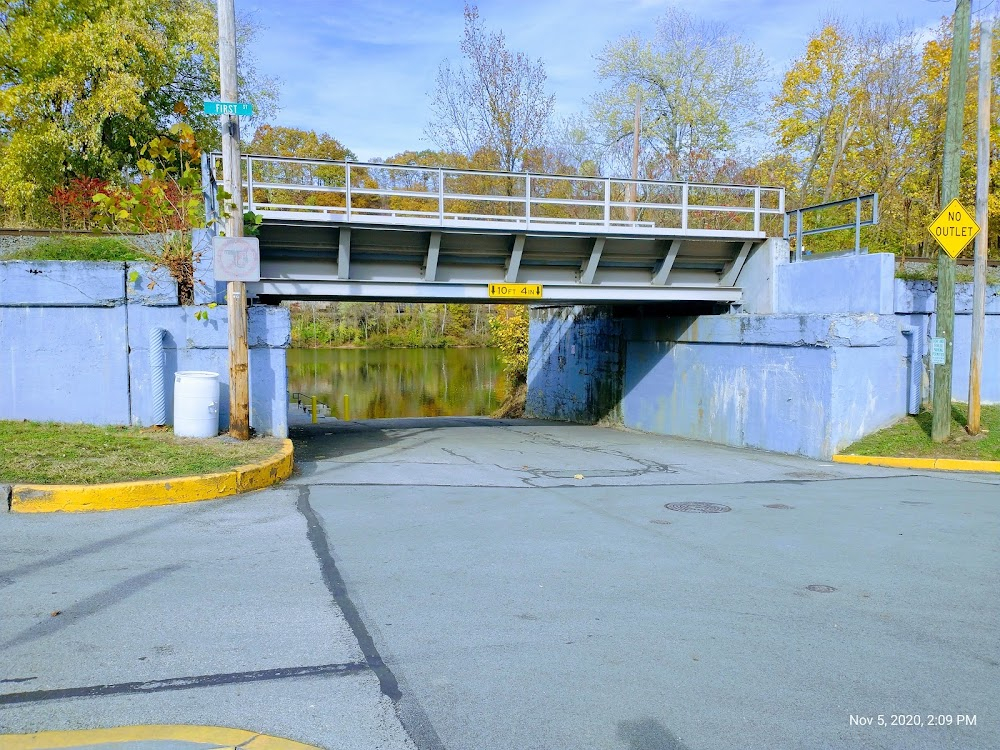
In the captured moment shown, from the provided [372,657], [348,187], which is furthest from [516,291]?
[372,657]

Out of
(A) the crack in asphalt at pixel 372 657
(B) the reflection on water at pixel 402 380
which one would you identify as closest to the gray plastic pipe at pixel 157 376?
(A) the crack in asphalt at pixel 372 657

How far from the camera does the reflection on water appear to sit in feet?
134

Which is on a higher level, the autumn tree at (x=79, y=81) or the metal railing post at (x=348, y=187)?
the autumn tree at (x=79, y=81)

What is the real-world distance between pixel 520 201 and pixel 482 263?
3.94 metres

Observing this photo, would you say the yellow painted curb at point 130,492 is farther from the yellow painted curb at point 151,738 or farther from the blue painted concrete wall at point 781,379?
the blue painted concrete wall at point 781,379

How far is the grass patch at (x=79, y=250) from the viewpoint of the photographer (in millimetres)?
11859

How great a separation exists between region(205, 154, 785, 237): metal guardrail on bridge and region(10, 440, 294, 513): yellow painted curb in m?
5.41

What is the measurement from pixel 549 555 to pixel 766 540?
2.15 meters

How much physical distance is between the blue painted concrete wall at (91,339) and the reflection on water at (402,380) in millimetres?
24147

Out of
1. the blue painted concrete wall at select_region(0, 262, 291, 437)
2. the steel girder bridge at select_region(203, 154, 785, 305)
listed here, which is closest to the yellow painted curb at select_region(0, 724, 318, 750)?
the blue painted concrete wall at select_region(0, 262, 291, 437)

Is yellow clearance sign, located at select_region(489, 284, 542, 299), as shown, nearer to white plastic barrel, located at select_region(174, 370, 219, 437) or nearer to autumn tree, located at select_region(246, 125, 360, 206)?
white plastic barrel, located at select_region(174, 370, 219, 437)

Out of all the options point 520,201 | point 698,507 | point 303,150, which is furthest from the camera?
point 303,150

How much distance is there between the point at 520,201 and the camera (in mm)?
19797

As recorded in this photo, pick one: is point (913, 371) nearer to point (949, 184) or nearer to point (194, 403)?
point (949, 184)
